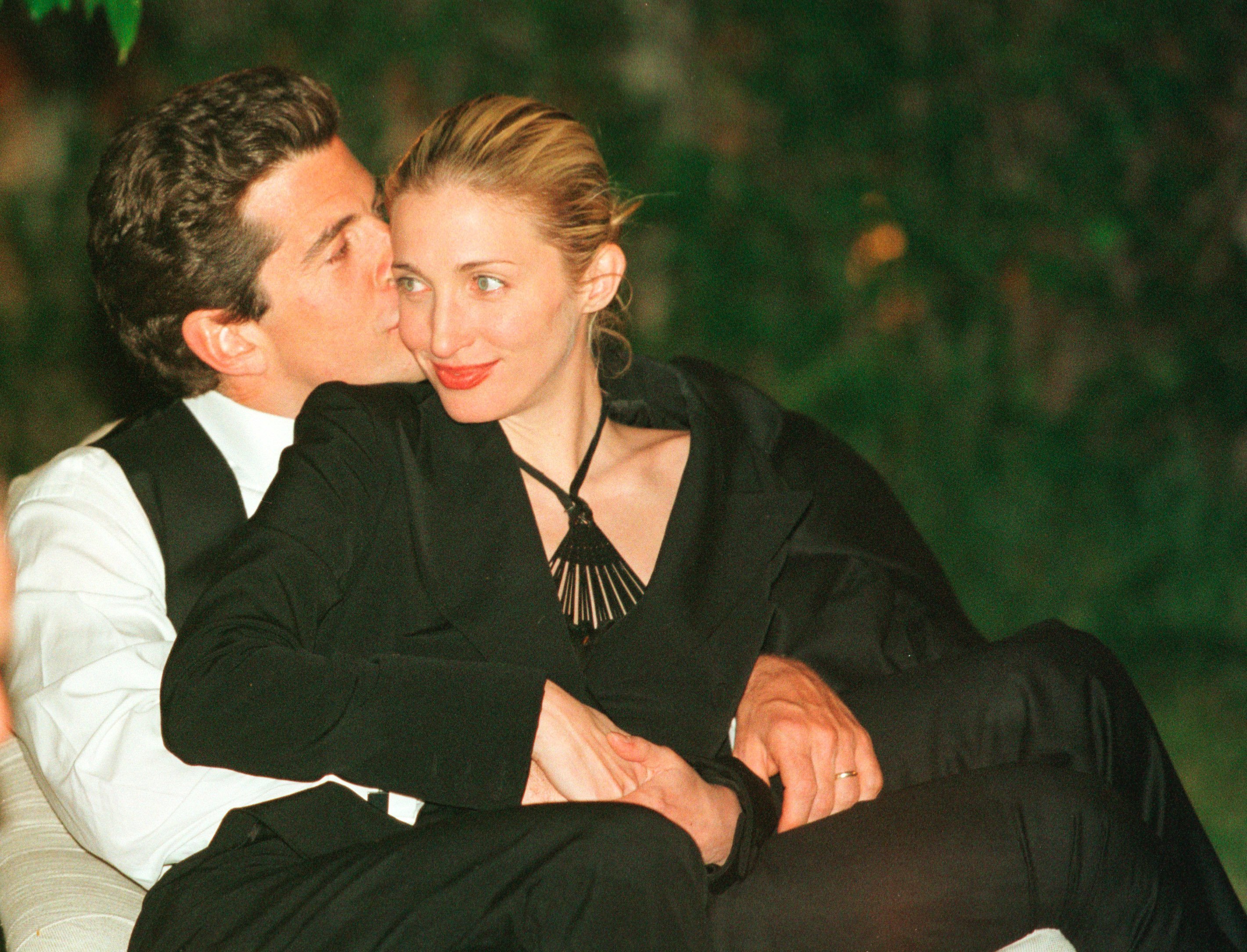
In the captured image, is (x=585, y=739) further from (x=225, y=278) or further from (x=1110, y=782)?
(x=225, y=278)

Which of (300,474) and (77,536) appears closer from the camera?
(300,474)

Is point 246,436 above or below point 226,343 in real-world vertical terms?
below

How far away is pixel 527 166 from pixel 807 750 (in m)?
0.93

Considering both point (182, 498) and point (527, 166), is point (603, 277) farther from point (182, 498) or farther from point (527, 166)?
point (182, 498)

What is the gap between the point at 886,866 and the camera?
1.78m

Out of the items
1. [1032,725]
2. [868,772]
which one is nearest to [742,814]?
→ [868,772]

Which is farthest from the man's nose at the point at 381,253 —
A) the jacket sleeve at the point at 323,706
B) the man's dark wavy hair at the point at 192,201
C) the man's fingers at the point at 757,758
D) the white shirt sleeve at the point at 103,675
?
the man's fingers at the point at 757,758

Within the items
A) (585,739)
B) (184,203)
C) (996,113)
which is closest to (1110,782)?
(585,739)

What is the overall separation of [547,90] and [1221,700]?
2917mm

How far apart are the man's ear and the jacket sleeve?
62 cm

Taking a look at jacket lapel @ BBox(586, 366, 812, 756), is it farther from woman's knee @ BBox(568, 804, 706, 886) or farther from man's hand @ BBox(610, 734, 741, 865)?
woman's knee @ BBox(568, 804, 706, 886)

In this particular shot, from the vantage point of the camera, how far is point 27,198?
16.1 feet

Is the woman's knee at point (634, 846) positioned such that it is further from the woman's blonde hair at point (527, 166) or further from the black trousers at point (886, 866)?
the woman's blonde hair at point (527, 166)

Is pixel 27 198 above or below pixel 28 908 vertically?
above
